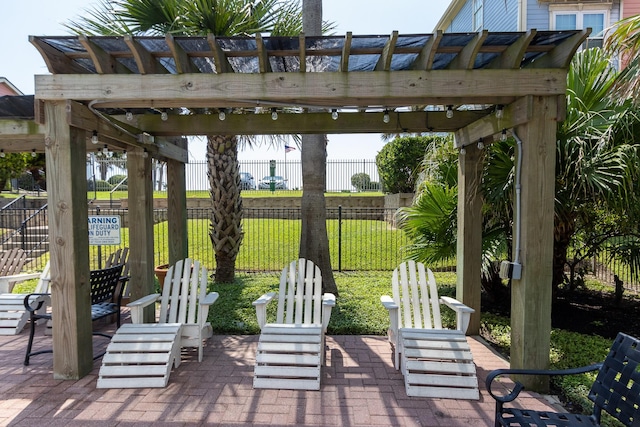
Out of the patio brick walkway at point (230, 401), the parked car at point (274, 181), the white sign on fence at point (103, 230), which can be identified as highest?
the parked car at point (274, 181)

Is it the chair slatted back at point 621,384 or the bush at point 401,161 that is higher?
the bush at point 401,161

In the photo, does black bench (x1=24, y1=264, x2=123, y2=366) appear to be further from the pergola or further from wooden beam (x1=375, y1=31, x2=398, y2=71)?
wooden beam (x1=375, y1=31, x2=398, y2=71)

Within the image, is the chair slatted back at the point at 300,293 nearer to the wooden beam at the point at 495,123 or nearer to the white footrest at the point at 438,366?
the white footrest at the point at 438,366

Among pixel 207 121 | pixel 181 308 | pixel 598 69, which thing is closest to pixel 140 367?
pixel 181 308

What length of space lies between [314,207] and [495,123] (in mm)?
3184

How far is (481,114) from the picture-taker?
4.41 meters

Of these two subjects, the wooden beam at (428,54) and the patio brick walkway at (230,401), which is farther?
the wooden beam at (428,54)

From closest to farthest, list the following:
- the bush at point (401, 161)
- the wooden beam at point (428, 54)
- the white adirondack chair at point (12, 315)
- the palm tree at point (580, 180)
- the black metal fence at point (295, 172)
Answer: the wooden beam at point (428, 54)
the palm tree at point (580, 180)
the white adirondack chair at point (12, 315)
the bush at point (401, 161)
the black metal fence at point (295, 172)

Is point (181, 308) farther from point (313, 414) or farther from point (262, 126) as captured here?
point (262, 126)

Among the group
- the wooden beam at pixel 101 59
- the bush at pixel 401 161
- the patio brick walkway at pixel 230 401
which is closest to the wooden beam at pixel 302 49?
the wooden beam at pixel 101 59

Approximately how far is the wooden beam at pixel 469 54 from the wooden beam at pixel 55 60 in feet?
11.1

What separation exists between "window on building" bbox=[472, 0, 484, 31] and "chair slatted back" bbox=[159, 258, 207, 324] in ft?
44.0

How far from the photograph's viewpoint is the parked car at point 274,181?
16587 mm

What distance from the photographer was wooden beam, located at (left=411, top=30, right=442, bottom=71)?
300 centimetres
